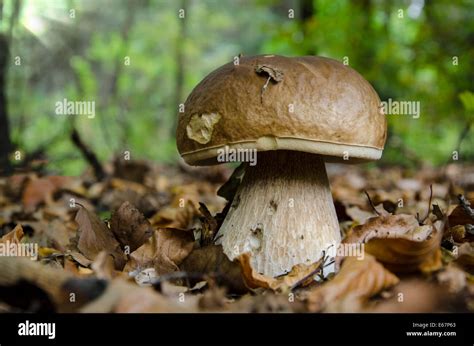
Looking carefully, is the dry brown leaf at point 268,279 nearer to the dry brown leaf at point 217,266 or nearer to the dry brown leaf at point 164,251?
the dry brown leaf at point 217,266

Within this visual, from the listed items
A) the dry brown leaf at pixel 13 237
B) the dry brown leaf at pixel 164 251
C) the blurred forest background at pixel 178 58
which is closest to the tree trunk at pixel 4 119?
the blurred forest background at pixel 178 58

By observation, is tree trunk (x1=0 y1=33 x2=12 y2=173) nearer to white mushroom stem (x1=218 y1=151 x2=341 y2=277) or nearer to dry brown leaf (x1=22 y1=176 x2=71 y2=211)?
dry brown leaf (x1=22 y1=176 x2=71 y2=211)

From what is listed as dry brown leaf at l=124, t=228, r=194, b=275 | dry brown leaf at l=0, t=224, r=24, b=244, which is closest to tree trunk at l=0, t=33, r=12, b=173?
dry brown leaf at l=0, t=224, r=24, b=244

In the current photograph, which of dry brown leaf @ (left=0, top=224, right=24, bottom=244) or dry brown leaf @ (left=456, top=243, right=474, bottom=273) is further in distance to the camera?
dry brown leaf @ (left=0, top=224, right=24, bottom=244)

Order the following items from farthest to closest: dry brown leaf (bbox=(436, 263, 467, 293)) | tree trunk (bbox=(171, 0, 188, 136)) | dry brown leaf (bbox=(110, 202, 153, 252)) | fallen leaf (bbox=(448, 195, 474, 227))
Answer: tree trunk (bbox=(171, 0, 188, 136)) → dry brown leaf (bbox=(110, 202, 153, 252)) → fallen leaf (bbox=(448, 195, 474, 227)) → dry brown leaf (bbox=(436, 263, 467, 293))

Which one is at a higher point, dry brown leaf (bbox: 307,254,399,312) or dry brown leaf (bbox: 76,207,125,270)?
dry brown leaf (bbox: 76,207,125,270)

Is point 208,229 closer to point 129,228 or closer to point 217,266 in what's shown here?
point 129,228

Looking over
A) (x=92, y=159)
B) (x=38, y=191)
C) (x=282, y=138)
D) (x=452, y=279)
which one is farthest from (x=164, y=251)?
(x=92, y=159)
